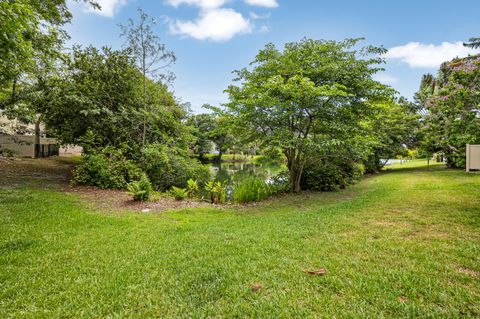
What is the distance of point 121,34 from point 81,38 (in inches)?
125

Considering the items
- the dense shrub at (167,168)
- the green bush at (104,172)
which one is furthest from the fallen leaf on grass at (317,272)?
the green bush at (104,172)

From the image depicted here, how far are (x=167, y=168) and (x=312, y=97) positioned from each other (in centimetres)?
648

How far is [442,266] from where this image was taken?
274cm

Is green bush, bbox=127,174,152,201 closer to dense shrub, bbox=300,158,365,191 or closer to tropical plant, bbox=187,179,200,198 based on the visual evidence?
tropical plant, bbox=187,179,200,198

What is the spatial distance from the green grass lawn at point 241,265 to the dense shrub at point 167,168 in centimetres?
437

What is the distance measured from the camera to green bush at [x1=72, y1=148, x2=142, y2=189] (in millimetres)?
8797

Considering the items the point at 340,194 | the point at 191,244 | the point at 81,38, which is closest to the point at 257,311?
the point at 191,244

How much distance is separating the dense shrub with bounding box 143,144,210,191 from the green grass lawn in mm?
4371

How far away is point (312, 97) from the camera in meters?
6.98

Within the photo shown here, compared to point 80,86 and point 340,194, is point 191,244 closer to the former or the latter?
point 340,194

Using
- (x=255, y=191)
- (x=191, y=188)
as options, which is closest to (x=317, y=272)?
(x=255, y=191)

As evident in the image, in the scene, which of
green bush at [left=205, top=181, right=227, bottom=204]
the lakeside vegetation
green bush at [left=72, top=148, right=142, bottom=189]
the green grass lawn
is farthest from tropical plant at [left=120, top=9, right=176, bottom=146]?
the green grass lawn

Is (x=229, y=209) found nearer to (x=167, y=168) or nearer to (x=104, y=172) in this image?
(x=167, y=168)

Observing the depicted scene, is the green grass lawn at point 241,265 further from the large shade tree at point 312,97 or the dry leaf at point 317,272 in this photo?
the large shade tree at point 312,97
